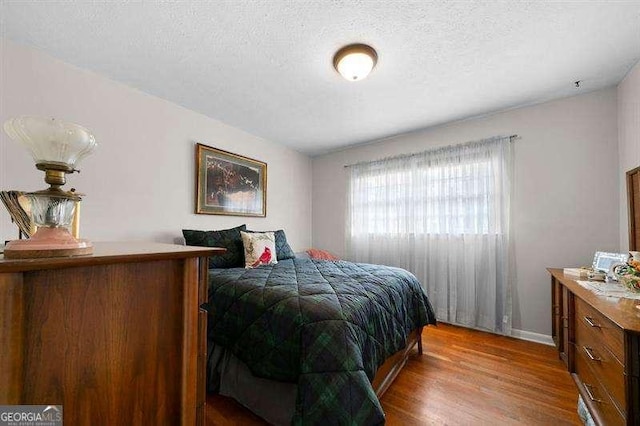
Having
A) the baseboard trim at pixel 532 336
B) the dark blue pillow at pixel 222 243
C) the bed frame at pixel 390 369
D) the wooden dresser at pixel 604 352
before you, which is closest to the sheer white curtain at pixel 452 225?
the baseboard trim at pixel 532 336

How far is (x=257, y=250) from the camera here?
2555 mm

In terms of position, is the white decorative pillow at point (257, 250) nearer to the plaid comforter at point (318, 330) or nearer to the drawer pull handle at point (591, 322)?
the plaid comforter at point (318, 330)

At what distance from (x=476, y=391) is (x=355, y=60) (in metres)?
2.38

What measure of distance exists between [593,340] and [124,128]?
3.58 meters

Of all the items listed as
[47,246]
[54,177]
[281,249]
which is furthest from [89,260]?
[281,249]

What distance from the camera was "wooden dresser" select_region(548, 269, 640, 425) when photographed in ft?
3.29

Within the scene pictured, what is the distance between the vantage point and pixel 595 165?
2.29 m

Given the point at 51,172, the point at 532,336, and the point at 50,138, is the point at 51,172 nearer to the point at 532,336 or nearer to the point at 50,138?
the point at 50,138

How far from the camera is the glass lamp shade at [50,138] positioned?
602 millimetres

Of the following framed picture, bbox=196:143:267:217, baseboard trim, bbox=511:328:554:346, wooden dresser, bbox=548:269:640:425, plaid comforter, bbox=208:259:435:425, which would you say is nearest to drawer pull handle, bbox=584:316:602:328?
wooden dresser, bbox=548:269:640:425

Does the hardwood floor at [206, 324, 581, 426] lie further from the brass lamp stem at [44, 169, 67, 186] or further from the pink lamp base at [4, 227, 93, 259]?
the brass lamp stem at [44, 169, 67, 186]

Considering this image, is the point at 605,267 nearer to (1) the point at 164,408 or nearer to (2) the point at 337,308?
(2) the point at 337,308

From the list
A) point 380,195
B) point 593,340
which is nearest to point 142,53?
point 380,195

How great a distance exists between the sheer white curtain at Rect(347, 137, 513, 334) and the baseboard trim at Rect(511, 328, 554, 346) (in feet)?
0.32
